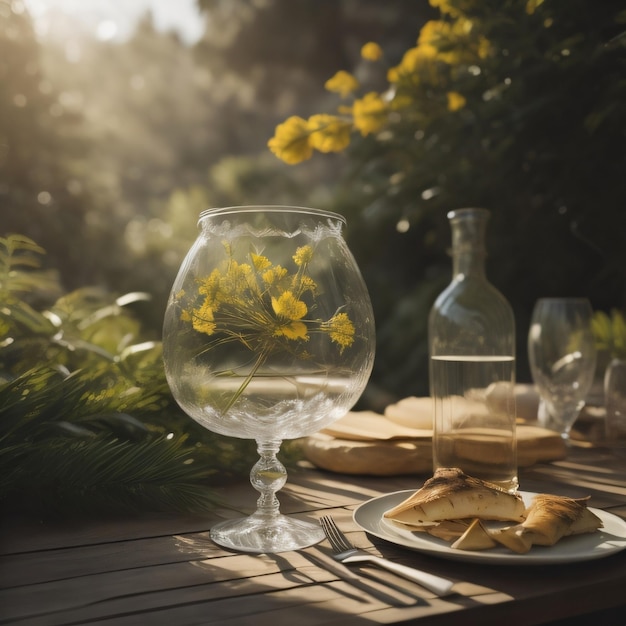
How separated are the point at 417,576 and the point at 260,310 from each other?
31cm

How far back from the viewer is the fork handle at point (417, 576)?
22.4 inches

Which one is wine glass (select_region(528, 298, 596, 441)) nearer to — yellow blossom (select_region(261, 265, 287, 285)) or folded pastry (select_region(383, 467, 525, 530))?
folded pastry (select_region(383, 467, 525, 530))

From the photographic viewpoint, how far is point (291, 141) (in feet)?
4.69

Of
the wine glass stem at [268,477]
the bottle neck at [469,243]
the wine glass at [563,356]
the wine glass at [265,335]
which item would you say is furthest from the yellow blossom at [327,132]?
the wine glass stem at [268,477]

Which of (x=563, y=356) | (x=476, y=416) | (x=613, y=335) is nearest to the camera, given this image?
(x=476, y=416)

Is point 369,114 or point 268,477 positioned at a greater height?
point 369,114

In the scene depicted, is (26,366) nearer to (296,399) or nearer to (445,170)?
(296,399)

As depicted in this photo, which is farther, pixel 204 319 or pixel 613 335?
pixel 613 335

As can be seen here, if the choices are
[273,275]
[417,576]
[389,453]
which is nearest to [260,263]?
[273,275]

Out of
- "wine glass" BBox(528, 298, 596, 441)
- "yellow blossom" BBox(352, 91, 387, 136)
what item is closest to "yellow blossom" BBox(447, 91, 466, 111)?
"yellow blossom" BBox(352, 91, 387, 136)

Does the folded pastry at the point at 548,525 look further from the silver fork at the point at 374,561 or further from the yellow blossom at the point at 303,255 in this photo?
the yellow blossom at the point at 303,255

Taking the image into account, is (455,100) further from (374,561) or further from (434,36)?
(374,561)

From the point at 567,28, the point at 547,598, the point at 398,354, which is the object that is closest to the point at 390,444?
the point at 547,598

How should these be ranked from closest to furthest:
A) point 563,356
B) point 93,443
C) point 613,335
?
1. point 93,443
2. point 563,356
3. point 613,335
